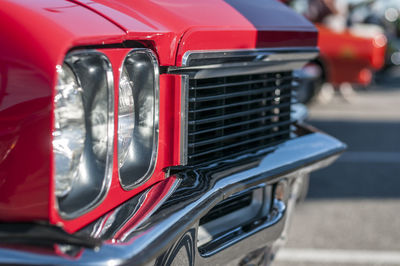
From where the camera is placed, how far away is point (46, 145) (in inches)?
47.8

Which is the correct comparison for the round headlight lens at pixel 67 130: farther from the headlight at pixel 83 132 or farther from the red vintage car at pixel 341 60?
the red vintage car at pixel 341 60

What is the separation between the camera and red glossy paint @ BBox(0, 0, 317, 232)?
1.21 meters

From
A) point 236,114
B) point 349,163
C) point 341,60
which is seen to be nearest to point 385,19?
point 341,60

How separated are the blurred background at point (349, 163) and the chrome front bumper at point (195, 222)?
0.88 metres

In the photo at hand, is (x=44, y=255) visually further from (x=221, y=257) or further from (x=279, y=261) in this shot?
(x=279, y=261)

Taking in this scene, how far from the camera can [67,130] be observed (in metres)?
1.30

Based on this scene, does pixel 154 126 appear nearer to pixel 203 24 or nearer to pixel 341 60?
pixel 203 24

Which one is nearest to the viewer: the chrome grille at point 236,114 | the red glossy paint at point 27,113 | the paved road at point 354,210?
the red glossy paint at point 27,113

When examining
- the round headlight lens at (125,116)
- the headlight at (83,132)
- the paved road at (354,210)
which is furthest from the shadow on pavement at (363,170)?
the headlight at (83,132)

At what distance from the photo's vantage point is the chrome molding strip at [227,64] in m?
1.66

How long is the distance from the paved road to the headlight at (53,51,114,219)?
1.83 meters

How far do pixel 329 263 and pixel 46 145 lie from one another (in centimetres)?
216

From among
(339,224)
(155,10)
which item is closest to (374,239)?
(339,224)

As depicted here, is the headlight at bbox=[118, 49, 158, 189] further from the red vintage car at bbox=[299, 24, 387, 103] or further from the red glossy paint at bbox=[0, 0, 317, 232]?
the red vintage car at bbox=[299, 24, 387, 103]
